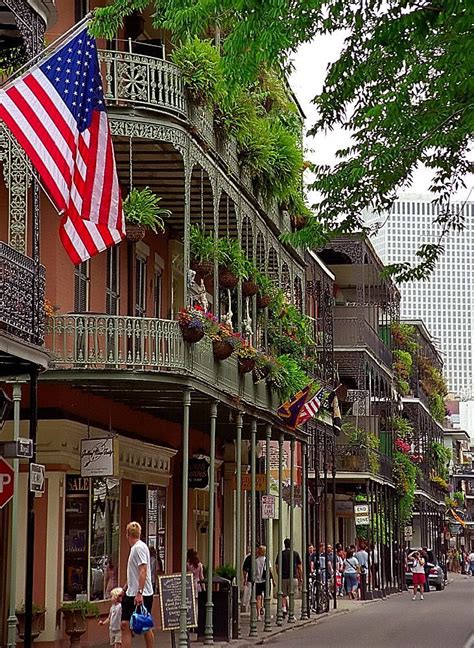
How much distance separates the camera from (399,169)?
16969 millimetres

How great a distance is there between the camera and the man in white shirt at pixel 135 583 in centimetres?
1603

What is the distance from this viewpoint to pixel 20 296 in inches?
548

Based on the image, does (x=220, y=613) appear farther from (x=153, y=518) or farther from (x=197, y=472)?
(x=197, y=472)

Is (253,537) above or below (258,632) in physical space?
above

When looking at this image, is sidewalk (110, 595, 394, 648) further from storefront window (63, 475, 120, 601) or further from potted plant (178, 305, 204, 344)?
potted plant (178, 305, 204, 344)

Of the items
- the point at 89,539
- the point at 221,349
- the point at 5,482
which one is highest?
the point at 221,349

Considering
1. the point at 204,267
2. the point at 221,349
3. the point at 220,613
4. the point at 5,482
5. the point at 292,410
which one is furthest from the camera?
the point at 292,410

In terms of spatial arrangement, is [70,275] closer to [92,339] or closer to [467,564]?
[92,339]

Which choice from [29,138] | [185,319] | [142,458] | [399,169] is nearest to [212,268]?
[185,319]

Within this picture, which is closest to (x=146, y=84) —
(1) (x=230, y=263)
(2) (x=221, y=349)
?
(1) (x=230, y=263)

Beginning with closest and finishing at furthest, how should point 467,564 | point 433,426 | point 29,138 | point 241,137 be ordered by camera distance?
point 29,138, point 241,137, point 433,426, point 467,564

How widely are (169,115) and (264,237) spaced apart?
27.5 feet

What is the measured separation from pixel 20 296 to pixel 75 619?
7.49 meters

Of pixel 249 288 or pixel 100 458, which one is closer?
pixel 100 458
